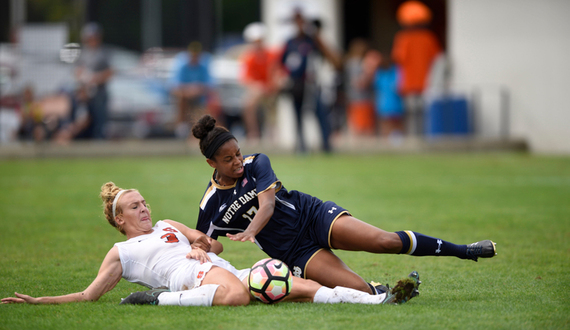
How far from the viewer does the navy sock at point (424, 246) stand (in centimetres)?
468

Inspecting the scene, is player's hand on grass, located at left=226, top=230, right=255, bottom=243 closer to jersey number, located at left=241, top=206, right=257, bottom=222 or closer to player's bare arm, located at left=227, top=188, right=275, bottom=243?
player's bare arm, located at left=227, top=188, right=275, bottom=243

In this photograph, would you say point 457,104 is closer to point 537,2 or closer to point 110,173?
point 537,2

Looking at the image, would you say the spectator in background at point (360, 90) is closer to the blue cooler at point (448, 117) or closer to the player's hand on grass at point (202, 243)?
the blue cooler at point (448, 117)

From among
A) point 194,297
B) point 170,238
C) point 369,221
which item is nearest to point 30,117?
point 369,221

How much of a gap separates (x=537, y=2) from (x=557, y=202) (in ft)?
31.8

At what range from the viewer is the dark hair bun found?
468 cm

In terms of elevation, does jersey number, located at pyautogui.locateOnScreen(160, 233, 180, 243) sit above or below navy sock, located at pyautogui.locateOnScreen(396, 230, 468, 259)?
above

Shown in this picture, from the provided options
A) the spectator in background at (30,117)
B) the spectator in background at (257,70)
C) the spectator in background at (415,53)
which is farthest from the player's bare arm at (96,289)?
the spectator in background at (30,117)

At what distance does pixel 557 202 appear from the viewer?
9383 millimetres

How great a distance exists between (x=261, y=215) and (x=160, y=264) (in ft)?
2.63

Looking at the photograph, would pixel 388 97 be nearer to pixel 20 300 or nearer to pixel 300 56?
pixel 300 56

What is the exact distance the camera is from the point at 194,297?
436cm

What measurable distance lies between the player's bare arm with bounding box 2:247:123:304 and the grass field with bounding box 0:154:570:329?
0.08 meters

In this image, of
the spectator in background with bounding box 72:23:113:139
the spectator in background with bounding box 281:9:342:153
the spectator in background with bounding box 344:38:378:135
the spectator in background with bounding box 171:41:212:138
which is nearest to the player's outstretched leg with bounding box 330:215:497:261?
the spectator in background with bounding box 281:9:342:153
